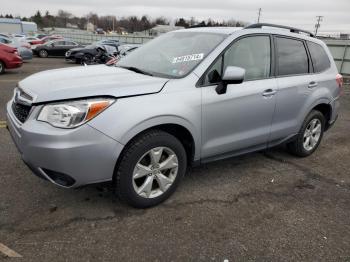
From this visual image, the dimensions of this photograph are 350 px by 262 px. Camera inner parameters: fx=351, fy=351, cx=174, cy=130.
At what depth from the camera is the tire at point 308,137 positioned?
496 centimetres

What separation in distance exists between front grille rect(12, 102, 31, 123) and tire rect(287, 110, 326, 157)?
11.6 ft

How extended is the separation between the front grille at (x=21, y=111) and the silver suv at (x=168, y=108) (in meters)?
0.02

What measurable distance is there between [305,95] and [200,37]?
1675mm

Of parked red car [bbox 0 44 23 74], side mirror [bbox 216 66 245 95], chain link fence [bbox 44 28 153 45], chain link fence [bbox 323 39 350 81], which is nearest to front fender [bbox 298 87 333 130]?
side mirror [bbox 216 66 245 95]

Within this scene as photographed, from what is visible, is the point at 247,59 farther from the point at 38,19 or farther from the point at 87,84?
the point at 38,19

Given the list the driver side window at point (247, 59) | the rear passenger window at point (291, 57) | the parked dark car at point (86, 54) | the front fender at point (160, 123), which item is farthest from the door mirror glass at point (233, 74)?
the parked dark car at point (86, 54)

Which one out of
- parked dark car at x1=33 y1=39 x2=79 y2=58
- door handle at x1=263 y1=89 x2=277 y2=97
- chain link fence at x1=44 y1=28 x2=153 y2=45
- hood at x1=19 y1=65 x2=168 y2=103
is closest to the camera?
hood at x1=19 y1=65 x2=168 y2=103

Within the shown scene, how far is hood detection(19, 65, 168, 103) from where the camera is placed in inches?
119

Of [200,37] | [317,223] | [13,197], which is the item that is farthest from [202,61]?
[13,197]

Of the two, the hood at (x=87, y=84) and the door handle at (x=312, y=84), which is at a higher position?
the hood at (x=87, y=84)

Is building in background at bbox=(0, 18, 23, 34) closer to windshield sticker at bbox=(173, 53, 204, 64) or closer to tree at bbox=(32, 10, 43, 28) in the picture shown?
tree at bbox=(32, 10, 43, 28)

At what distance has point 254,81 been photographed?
408 cm

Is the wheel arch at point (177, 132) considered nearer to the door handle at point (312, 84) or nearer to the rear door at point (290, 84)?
the rear door at point (290, 84)

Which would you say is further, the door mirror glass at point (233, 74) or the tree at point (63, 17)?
the tree at point (63, 17)
